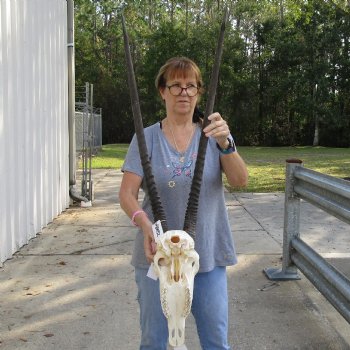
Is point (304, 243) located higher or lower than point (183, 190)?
lower

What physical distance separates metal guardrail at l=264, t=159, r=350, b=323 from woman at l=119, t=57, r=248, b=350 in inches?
57.0

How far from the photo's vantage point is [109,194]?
10.9 metres

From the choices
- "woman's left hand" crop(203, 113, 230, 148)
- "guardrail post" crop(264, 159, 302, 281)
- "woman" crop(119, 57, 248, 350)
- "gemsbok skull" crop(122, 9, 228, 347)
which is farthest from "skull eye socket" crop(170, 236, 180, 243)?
"guardrail post" crop(264, 159, 302, 281)

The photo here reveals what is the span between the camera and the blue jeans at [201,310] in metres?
2.58

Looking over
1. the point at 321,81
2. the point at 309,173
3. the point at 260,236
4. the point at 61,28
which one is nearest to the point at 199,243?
the point at 309,173

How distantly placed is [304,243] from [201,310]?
2.58 meters

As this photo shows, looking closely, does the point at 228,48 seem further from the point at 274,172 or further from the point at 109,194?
the point at 109,194

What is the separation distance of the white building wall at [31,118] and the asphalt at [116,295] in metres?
0.42

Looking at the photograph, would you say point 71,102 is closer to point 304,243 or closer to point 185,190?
point 304,243

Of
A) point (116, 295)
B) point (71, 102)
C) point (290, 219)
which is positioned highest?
point (71, 102)

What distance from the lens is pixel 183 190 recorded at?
2555 millimetres

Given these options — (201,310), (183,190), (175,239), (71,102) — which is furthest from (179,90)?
(71,102)

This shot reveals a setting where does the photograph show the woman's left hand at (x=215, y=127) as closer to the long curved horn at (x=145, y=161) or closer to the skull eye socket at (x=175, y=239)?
the long curved horn at (x=145, y=161)

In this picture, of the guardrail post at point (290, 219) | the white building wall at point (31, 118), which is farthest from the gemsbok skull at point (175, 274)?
the white building wall at point (31, 118)
